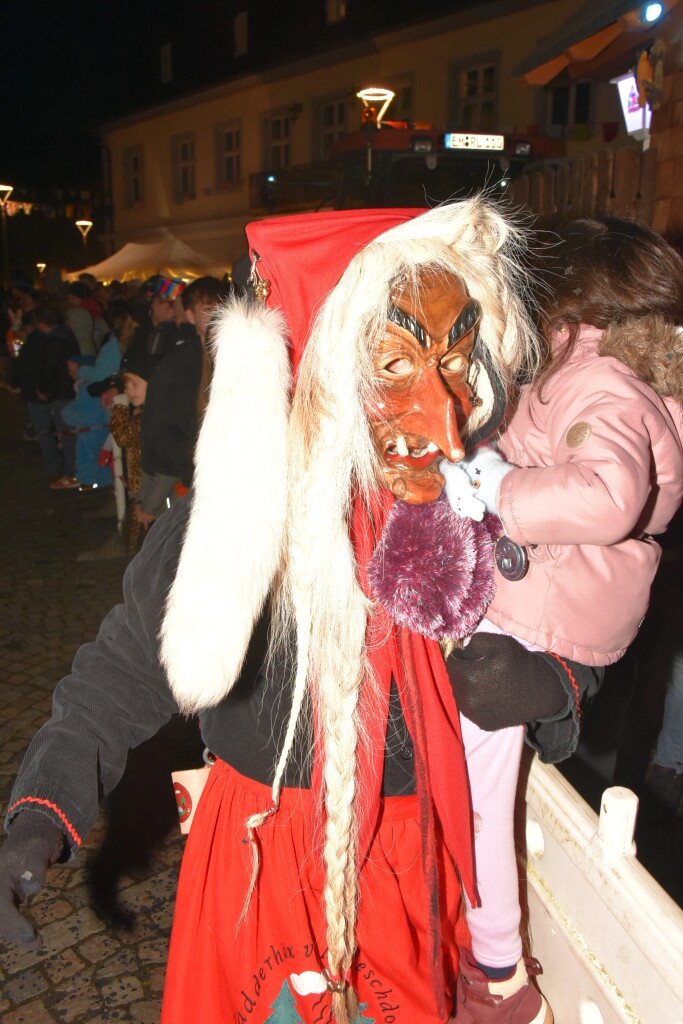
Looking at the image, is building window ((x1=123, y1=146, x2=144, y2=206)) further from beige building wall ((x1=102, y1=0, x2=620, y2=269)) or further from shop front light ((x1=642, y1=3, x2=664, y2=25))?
shop front light ((x1=642, y1=3, x2=664, y2=25))

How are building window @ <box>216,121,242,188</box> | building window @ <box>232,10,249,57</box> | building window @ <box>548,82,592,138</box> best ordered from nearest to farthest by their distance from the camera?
building window @ <box>548,82,592,138</box>, building window @ <box>216,121,242,188</box>, building window @ <box>232,10,249,57</box>

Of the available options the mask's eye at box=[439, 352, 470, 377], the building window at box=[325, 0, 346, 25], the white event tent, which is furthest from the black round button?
the building window at box=[325, 0, 346, 25]

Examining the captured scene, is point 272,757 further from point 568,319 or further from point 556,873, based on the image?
point 568,319

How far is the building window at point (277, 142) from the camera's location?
19422 millimetres

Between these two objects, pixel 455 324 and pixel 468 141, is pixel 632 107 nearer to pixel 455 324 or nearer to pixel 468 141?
pixel 468 141

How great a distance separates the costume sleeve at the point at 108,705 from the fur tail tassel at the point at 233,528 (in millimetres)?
143

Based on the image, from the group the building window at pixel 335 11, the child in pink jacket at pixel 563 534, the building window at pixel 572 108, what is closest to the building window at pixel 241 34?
the building window at pixel 335 11

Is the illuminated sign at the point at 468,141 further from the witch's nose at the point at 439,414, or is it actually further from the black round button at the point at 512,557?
the witch's nose at the point at 439,414

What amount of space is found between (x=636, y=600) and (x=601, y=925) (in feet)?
2.05

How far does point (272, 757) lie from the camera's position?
1.33 m

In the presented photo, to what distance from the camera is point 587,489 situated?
1.46 m

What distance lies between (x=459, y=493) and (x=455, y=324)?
0.28m

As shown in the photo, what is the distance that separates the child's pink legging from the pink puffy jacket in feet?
0.32

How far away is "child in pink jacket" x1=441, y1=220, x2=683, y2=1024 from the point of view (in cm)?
141
